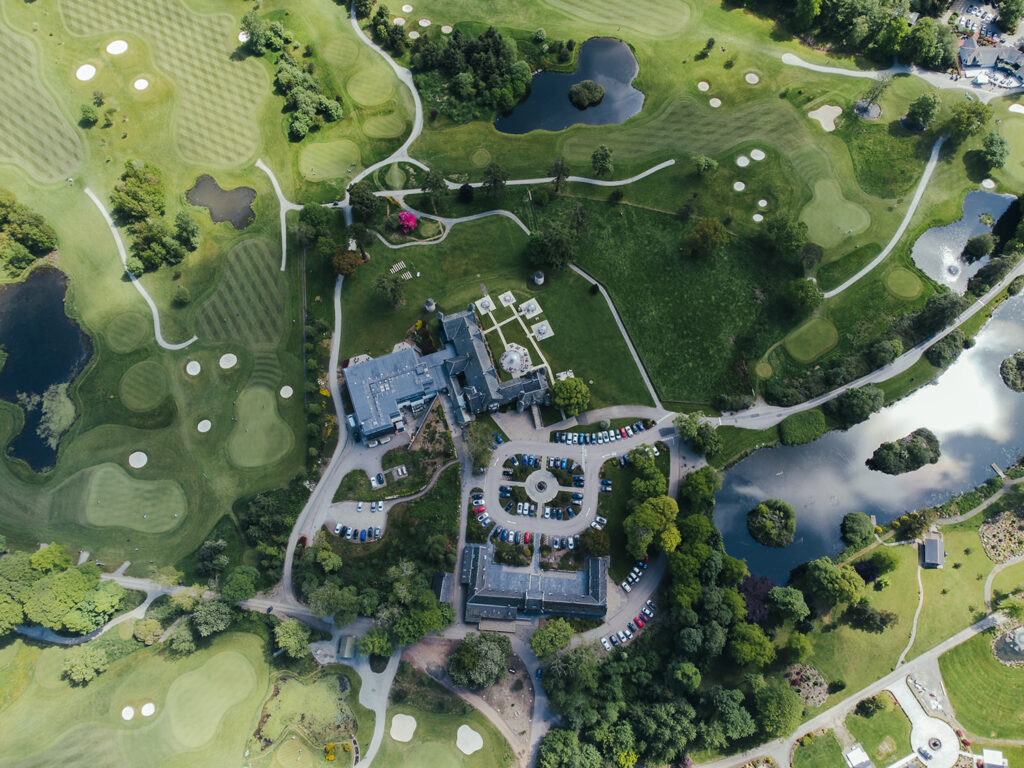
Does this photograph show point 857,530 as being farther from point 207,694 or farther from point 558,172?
point 207,694

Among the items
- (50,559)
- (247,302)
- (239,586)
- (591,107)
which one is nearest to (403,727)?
(239,586)

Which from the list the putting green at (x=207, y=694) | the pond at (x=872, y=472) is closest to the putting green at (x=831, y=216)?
the pond at (x=872, y=472)

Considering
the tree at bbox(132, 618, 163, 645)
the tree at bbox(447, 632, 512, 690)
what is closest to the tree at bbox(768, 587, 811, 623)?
the tree at bbox(447, 632, 512, 690)

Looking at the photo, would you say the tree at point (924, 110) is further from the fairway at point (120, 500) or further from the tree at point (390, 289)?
the fairway at point (120, 500)

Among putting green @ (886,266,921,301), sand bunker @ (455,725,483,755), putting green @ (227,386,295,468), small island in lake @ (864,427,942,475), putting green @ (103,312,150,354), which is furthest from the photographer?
putting green @ (886,266,921,301)

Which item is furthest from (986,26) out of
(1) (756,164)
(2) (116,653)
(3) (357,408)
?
(2) (116,653)

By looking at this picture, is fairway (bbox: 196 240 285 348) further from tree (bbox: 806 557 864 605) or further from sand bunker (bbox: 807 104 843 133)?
sand bunker (bbox: 807 104 843 133)
